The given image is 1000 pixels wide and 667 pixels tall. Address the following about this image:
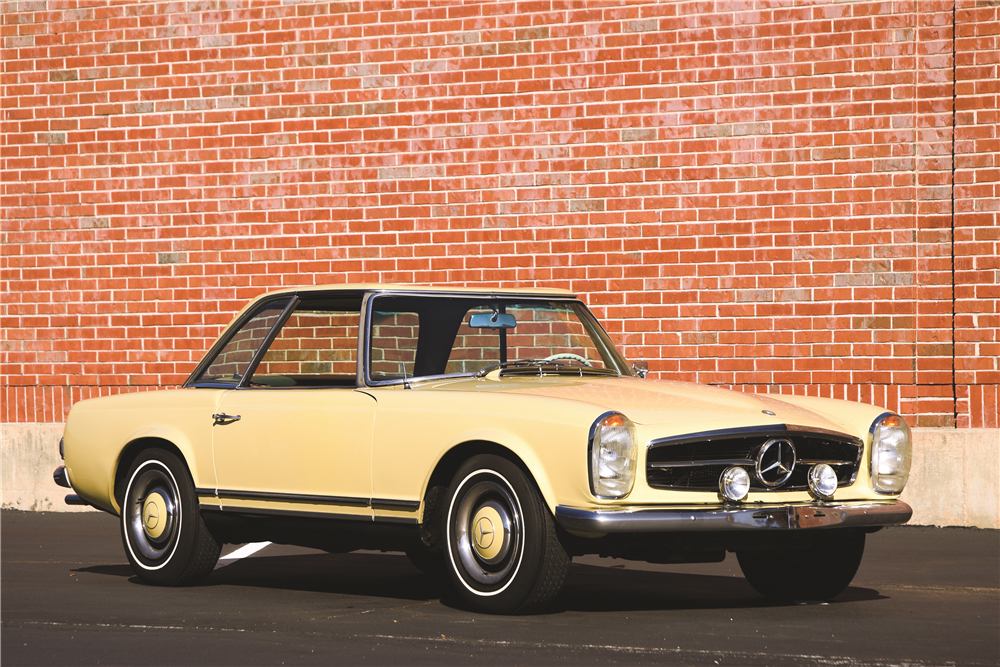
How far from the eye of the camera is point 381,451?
6875 millimetres

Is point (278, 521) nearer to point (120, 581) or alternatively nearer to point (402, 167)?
point (120, 581)

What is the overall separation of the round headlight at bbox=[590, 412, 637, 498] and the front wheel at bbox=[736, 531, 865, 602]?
1.19 meters

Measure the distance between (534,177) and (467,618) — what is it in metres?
6.31

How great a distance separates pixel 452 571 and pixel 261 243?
6909 millimetres

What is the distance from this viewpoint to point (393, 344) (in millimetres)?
7340

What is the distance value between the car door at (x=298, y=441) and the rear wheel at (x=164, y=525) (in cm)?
27

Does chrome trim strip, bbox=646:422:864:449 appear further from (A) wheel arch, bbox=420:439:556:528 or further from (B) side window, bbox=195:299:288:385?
(B) side window, bbox=195:299:288:385

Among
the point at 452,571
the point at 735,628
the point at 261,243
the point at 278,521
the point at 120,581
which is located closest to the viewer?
the point at 735,628

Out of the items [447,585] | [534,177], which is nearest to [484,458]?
[447,585]

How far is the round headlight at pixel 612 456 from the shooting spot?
6039mm

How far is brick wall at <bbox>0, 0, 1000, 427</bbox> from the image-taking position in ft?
36.9

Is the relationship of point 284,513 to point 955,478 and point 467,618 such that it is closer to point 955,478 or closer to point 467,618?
point 467,618

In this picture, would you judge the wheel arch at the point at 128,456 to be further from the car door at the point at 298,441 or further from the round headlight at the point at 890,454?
the round headlight at the point at 890,454

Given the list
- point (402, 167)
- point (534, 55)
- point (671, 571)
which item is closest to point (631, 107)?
point (534, 55)
